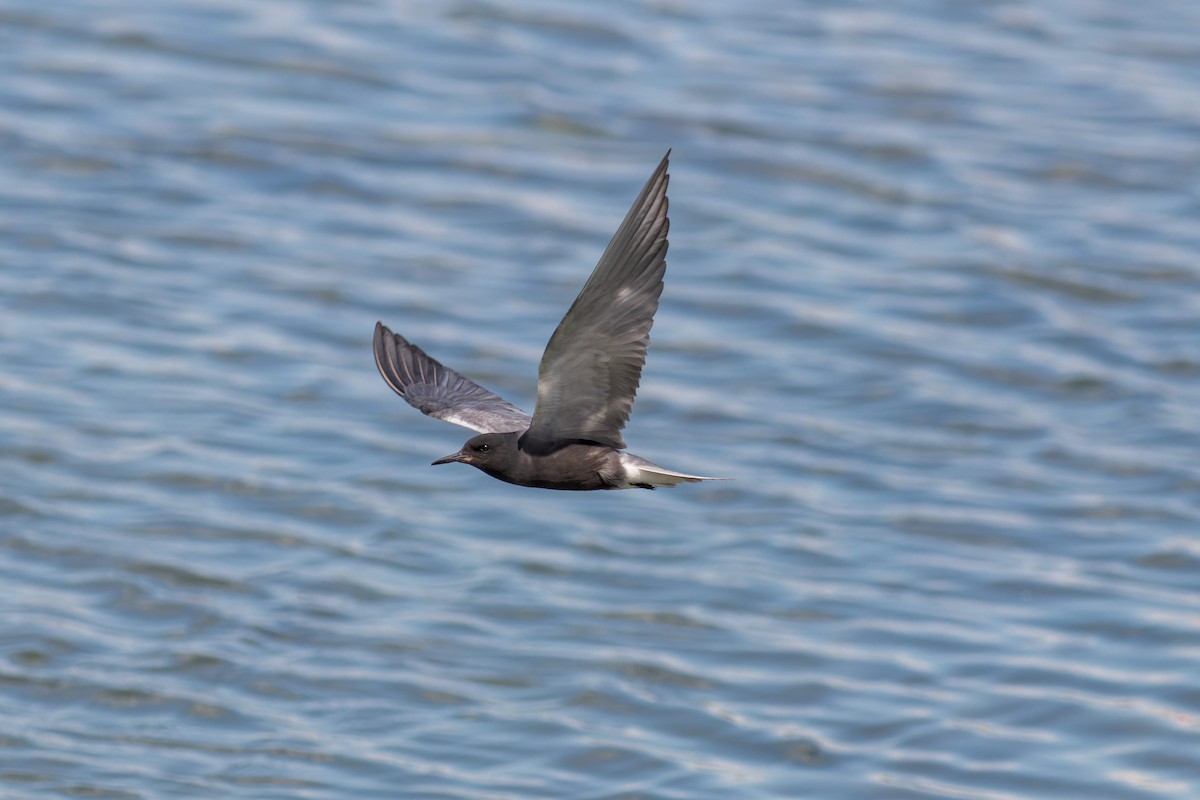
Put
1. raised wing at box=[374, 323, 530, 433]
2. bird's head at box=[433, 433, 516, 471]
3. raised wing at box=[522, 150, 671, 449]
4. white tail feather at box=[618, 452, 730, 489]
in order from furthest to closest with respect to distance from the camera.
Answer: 1. raised wing at box=[374, 323, 530, 433]
2. bird's head at box=[433, 433, 516, 471]
3. white tail feather at box=[618, 452, 730, 489]
4. raised wing at box=[522, 150, 671, 449]

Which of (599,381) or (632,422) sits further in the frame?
(632,422)

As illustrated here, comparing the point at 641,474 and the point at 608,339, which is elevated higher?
the point at 608,339

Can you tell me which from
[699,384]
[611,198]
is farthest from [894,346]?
[611,198]

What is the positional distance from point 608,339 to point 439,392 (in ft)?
6.26

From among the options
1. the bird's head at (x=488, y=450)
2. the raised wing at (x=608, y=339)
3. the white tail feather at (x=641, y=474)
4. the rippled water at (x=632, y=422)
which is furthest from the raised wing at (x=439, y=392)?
the rippled water at (x=632, y=422)

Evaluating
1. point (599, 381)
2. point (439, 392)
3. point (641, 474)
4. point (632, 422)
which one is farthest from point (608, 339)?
point (632, 422)

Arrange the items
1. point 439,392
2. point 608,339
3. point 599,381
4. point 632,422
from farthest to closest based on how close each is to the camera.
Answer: point 632,422, point 439,392, point 599,381, point 608,339

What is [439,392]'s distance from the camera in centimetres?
900

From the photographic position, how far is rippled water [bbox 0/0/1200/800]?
11.6 m

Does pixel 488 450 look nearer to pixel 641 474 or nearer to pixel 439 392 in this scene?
pixel 641 474

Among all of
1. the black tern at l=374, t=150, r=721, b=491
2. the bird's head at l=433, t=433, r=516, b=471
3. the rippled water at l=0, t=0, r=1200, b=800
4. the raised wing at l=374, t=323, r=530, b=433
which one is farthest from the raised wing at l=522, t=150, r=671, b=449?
the rippled water at l=0, t=0, r=1200, b=800

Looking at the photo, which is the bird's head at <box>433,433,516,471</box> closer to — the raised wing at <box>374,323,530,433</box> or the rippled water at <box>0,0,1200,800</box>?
the raised wing at <box>374,323,530,433</box>

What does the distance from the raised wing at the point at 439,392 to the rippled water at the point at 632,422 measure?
2.83 meters

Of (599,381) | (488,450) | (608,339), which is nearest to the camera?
(608,339)
